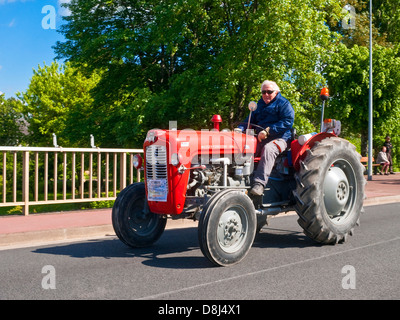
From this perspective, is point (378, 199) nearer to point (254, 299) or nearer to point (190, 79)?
point (190, 79)

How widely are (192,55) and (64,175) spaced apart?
47.2 ft

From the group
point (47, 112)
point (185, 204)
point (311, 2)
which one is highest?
point (311, 2)

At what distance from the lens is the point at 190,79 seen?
65.5ft

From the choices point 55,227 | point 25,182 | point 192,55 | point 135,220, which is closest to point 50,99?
point 192,55

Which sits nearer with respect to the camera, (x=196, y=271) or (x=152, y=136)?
(x=196, y=271)

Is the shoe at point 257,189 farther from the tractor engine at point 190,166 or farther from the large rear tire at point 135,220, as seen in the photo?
the large rear tire at point 135,220

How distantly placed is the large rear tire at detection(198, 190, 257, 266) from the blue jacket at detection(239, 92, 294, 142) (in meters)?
→ 1.41

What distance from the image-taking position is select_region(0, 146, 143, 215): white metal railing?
9.40 metres

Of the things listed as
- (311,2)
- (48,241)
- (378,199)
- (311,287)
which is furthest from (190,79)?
(311,287)

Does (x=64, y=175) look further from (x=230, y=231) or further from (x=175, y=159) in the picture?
(x=230, y=231)

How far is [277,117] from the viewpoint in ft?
21.4
